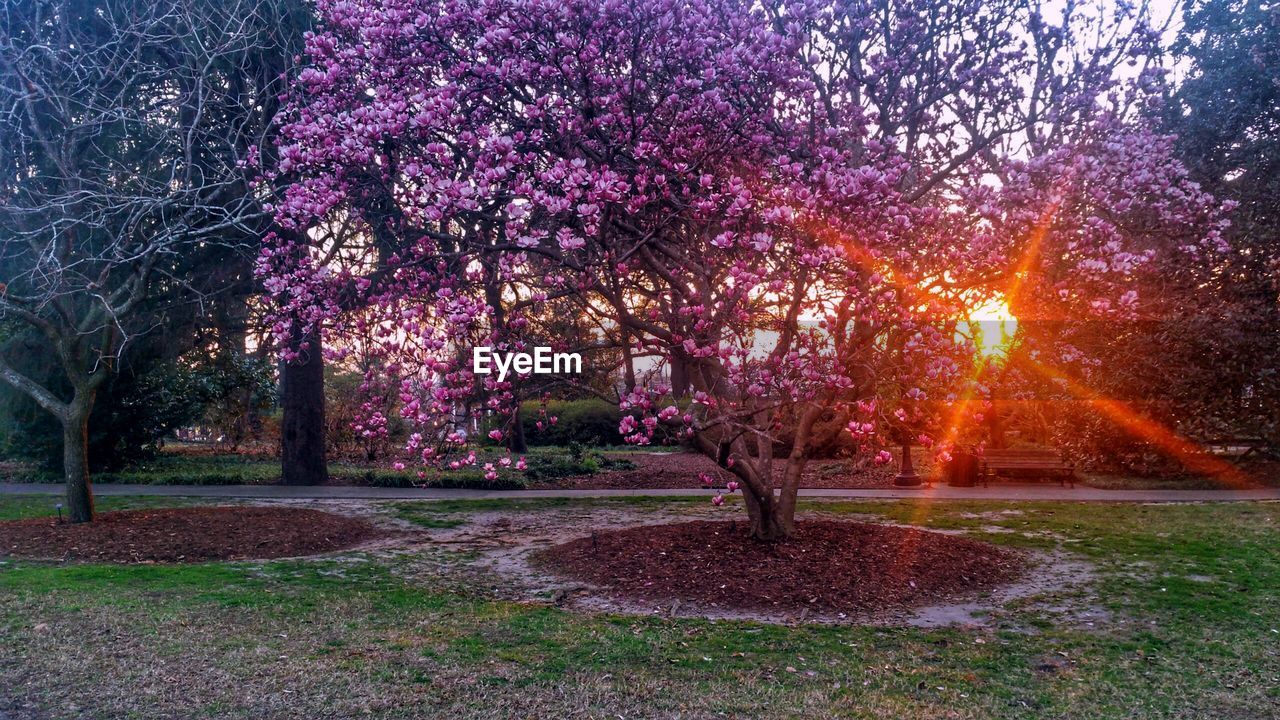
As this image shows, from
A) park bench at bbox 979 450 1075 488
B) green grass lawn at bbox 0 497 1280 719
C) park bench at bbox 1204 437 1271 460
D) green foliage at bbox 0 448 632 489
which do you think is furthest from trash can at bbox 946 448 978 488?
green grass lawn at bbox 0 497 1280 719

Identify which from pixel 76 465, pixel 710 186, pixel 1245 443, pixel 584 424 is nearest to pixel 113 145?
pixel 76 465

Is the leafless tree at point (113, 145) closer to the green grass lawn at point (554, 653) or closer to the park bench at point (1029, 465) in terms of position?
the green grass lawn at point (554, 653)

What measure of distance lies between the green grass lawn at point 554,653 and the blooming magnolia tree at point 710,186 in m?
1.53

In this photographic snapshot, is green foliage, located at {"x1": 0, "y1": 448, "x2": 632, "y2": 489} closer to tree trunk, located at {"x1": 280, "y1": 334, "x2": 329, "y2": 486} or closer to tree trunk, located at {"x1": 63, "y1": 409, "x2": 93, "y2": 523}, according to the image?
tree trunk, located at {"x1": 280, "y1": 334, "x2": 329, "y2": 486}

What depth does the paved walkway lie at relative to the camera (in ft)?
45.9

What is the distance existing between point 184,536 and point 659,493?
6.99 metres

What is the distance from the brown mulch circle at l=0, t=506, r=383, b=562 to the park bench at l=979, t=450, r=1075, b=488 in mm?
10250

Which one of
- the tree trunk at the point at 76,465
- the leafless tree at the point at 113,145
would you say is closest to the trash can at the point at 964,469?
the leafless tree at the point at 113,145

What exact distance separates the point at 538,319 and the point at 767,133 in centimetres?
271

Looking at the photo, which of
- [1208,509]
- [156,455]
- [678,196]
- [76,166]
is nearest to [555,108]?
[678,196]

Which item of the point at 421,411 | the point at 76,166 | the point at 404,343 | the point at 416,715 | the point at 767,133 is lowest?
the point at 416,715

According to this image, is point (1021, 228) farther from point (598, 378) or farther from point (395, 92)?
point (395, 92)

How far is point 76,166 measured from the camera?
A: 11000mm

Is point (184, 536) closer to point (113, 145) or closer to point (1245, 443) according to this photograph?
point (113, 145)
